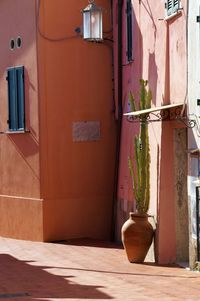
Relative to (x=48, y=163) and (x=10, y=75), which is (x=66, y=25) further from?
(x=48, y=163)

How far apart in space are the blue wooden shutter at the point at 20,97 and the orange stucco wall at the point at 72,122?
2.70ft

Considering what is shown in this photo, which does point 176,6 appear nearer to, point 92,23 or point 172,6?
point 172,6

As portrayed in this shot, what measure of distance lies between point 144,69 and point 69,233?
165 inches

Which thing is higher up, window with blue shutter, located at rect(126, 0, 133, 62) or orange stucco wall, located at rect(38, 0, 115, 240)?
window with blue shutter, located at rect(126, 0, 133, 62)

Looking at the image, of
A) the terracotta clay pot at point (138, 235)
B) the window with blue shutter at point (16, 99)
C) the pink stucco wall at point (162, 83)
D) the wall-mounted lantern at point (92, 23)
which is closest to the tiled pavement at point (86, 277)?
the terracotta clay pot at point (138, 235)

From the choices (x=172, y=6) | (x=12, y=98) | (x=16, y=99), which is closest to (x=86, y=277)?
(x=172, y=6)

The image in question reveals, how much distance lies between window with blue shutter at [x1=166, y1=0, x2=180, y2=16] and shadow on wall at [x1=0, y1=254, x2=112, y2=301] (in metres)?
4.49

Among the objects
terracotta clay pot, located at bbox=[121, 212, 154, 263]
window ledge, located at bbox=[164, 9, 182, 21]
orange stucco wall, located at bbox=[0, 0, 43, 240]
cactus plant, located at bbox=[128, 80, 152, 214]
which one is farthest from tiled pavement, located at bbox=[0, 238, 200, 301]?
window ledge, located at bbox=[164, 9, 182, 21]

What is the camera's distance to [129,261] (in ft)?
38.1

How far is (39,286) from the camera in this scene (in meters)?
9.52

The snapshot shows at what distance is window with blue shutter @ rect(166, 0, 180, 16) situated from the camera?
10841 millimetres

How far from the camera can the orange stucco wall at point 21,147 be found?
14.8m

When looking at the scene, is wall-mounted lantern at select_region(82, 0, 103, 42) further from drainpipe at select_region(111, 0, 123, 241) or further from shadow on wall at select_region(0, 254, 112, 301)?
shadow on wall at select_region(0, 254, 112, 301)

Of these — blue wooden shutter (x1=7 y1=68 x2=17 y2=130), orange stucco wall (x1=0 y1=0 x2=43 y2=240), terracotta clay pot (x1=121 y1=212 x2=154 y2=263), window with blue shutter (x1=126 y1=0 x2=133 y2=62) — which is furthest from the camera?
blue wooden shutter (x1=7 y1=68 x2=17 y2=130)
